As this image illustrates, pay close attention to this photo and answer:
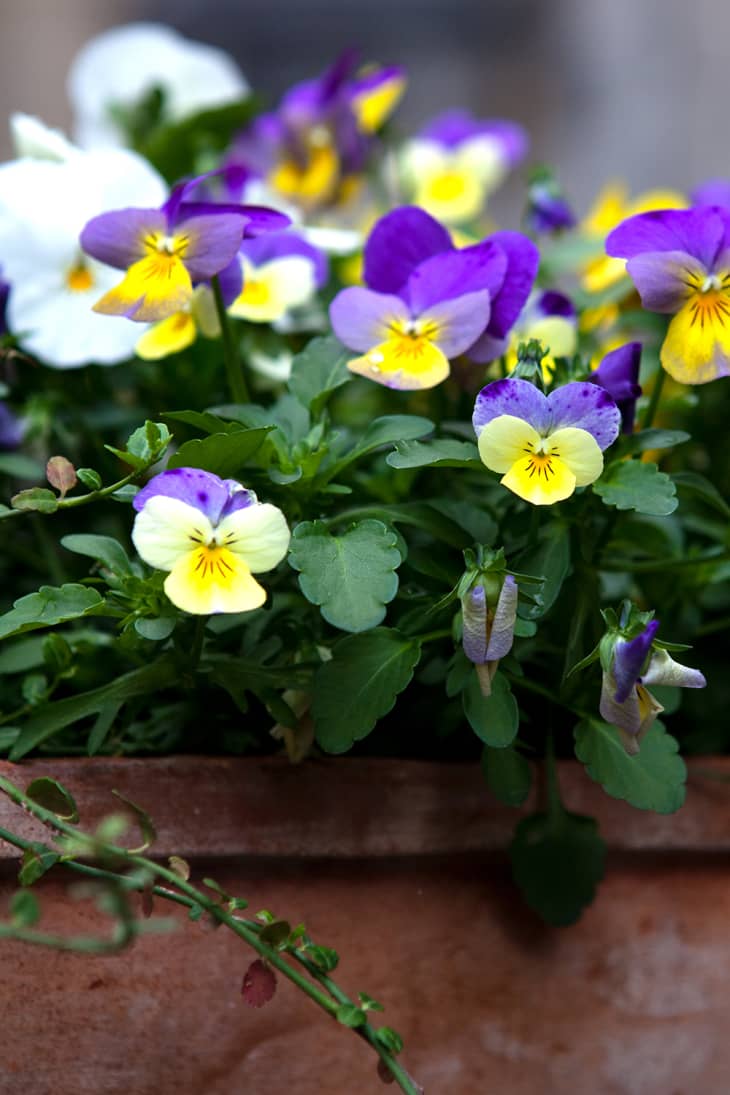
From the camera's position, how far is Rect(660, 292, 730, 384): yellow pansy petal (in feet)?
1.68

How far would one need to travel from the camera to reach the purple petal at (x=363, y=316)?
1.83 ft

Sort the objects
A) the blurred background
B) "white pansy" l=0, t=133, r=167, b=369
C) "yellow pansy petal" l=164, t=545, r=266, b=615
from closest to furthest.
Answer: "yellow pansy petal" l=164, t=545, r=266, b=615 → "white pansy" l=0, t=133, r=167, b=369 → the blurred background

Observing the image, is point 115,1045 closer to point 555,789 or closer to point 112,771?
point 112,771

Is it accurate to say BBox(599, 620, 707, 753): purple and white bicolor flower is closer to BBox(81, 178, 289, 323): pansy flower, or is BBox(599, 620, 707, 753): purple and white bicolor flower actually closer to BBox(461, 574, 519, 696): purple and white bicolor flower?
BBox(461, 574, 519, 696): purple and white bicolor flower

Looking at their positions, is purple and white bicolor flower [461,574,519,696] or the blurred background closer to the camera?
purple and white bicolor flower [461,574,519,696]

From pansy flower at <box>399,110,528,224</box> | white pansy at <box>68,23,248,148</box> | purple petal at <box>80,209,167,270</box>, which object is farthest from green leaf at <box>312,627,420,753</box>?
white pansy at <box>68,23,248,148</box>

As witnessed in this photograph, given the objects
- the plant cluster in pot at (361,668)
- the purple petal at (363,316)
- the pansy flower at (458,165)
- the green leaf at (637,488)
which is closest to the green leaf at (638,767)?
the plant cluster in pot at (361,668)

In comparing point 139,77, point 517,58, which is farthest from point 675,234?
point 517,58

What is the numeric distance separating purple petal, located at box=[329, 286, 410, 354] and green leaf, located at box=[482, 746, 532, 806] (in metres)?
0.20

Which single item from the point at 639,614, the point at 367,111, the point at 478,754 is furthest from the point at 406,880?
the point at 367,111

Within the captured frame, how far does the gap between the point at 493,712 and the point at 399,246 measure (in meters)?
0.25

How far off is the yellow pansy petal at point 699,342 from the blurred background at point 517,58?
2.02 m

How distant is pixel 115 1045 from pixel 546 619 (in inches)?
11.0

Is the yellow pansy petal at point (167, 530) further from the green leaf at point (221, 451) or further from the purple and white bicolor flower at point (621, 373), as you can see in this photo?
the purple and white bicolor flower at point (621, 373)
